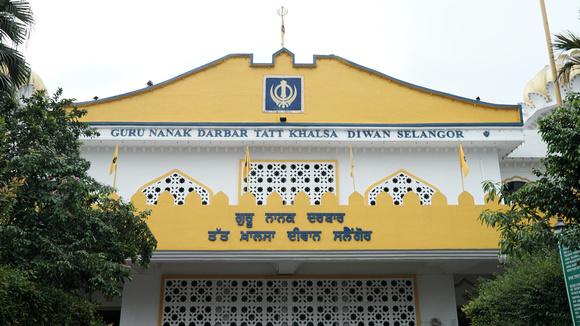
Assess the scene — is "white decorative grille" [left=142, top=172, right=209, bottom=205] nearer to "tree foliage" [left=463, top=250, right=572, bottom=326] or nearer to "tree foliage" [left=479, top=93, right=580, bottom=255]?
"tree foliage" [left=463, top=250, right=572, bottom=326]

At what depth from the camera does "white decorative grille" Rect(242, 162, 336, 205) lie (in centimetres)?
1439

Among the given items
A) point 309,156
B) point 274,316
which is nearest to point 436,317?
point 274,316

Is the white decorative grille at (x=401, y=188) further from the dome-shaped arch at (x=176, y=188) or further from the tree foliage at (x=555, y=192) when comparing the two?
the tree foliage at (x=555, y=192)

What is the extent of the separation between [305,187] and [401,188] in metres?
2.50

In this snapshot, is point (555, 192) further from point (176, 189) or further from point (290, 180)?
point (176, 189)

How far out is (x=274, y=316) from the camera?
1300cm

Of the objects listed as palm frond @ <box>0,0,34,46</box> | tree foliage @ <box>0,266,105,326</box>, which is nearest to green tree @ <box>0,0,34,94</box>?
palm frond @ <box>0,0,34,46</box>

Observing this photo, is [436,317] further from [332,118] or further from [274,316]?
[332,118]

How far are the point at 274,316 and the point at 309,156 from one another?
4.24 m

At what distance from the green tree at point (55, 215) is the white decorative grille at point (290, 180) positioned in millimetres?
5235

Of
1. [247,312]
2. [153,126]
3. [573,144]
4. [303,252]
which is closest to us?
[573,144]

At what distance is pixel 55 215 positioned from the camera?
8250mm

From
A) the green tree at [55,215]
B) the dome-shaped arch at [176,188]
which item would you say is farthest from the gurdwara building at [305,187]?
the green tree at [55,215]

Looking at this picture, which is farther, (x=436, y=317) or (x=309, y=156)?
(x=309, y=156)
